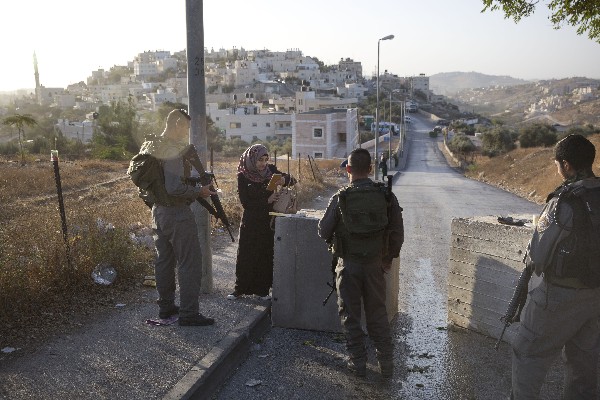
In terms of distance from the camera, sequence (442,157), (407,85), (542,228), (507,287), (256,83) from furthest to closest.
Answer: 1. (407,85)
2. (256,83)
3. (442,157)
4. (507,287)
5. (542,228)

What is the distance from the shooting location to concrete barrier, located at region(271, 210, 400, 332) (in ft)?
16.7

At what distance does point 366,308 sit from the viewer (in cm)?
428

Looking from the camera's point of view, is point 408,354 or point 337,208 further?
point 408,354

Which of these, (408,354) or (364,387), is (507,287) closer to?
(408,354)

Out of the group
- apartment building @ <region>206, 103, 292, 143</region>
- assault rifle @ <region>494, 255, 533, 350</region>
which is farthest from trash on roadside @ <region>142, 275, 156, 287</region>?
apartment building @ <region>206, 103, 292, 143</region>

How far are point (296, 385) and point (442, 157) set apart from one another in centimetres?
5400

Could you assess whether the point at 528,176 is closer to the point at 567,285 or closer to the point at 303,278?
the point at 303,278

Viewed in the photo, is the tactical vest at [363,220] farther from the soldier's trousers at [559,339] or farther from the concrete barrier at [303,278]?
the soldier's trousers at [559,339]

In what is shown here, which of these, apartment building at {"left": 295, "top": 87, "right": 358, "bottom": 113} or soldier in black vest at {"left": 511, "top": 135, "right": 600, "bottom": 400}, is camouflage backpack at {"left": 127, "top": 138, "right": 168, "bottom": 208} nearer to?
soldier in black vest at {"left": 511, "top": 135, "right": 600, "bottom": 400}

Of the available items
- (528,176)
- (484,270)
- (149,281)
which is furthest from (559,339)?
(528,176)

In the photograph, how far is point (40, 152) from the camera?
37562 millimetres

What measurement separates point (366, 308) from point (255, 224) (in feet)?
6.03

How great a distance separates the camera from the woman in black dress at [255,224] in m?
5.54

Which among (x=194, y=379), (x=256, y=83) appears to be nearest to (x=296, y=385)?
(x=194, y=379)
